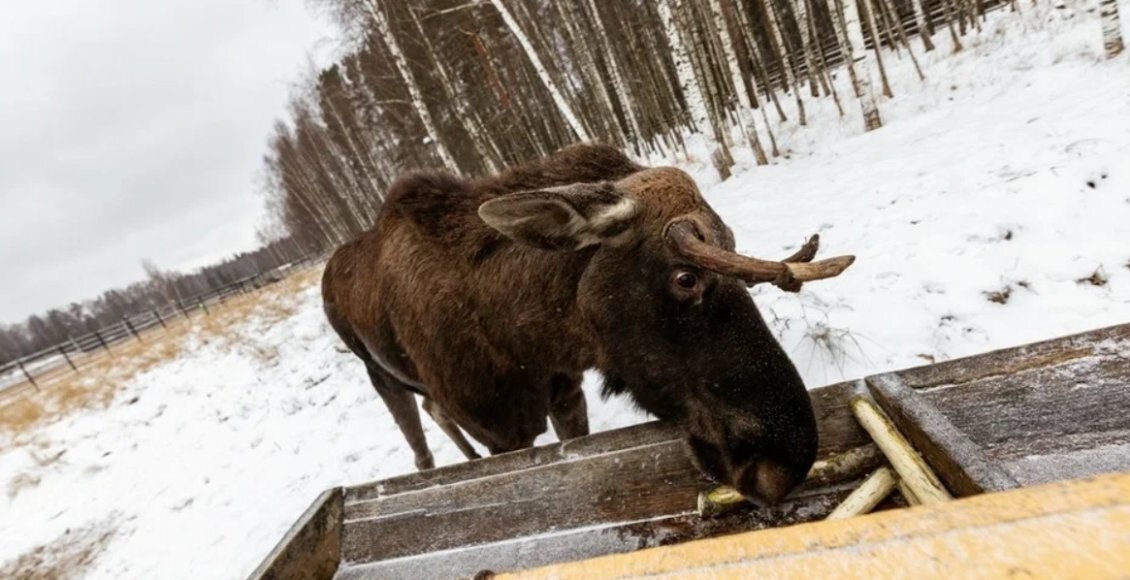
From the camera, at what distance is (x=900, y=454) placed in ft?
4.85

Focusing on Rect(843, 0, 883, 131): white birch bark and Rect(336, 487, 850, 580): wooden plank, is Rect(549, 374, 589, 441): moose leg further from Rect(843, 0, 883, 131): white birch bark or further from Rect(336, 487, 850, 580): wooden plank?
Rect(843, 0, 883, 131): white birch bark

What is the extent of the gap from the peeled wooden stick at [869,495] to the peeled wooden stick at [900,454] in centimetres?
4

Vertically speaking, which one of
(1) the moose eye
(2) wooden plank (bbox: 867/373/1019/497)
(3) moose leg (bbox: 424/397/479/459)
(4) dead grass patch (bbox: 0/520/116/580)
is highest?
(1) the moose eye

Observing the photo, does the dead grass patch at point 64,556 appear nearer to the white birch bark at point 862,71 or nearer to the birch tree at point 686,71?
the birch tree at point 686,71

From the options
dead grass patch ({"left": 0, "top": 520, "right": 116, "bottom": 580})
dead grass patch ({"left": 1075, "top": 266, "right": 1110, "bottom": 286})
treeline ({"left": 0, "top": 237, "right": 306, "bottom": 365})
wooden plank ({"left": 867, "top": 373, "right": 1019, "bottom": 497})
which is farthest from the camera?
treeline ({"left": 0, "top": 237, "right": 306, "bottom": 365})

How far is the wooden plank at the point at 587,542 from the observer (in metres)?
1.71

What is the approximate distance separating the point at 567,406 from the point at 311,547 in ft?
5.77

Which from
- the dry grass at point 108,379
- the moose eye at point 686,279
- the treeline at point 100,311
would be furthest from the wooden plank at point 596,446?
the treeline at point 100,311

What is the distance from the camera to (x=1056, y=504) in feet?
2.71

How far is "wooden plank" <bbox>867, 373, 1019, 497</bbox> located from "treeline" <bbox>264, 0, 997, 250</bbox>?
8.89 m

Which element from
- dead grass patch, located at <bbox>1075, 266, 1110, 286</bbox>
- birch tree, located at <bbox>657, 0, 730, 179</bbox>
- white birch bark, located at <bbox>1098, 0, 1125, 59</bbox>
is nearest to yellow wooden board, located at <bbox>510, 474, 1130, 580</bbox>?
dead grass patch, located at <bbox>1075, 266, 1110, 286</bbox>

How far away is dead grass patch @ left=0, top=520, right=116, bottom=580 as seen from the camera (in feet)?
22.2

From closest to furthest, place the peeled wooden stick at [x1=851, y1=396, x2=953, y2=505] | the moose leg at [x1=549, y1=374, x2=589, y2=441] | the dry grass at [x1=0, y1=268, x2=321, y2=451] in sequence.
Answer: the peeled wooden stick at [x1=851, y1=396, x2=953, y2=505] < the moose leg at [x1=549, y1=374, x2=589, y2=441] < the dry grass at [x1=0, y1=268, x2=321, y2=451]

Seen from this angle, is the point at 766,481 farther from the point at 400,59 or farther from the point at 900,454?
the point at 400,59
